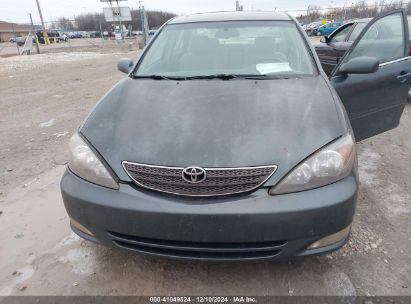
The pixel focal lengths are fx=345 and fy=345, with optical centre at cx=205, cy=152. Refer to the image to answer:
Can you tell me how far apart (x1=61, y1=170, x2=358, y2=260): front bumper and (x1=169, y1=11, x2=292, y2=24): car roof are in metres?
2.02

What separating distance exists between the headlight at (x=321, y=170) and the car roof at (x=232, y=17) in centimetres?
184

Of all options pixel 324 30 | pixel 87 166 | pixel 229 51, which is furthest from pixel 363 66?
pixel 324 30

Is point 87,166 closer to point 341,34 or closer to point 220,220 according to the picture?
point 220,220

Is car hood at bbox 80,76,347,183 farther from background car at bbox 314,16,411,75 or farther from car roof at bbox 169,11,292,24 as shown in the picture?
background car at bbox 314,16,411,75

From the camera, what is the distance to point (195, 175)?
183 cm

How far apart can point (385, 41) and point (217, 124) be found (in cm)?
306

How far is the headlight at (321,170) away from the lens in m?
1.83

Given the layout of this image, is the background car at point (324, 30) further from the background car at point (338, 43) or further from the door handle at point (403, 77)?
the door handle at point (403, 77)

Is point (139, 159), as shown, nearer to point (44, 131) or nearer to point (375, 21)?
point (375, 21)

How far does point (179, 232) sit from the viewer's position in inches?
72.2

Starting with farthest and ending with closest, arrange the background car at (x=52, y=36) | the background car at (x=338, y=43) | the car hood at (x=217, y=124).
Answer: the background car at (x=52, y=36)
the background car at (x=338, y=43)
the car hood at (x=217, y=124)

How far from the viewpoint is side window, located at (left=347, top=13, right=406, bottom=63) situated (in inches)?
150

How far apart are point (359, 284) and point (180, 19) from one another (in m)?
2.91

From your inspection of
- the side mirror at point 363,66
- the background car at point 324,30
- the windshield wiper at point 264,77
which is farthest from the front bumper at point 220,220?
the background car at point 324,30
